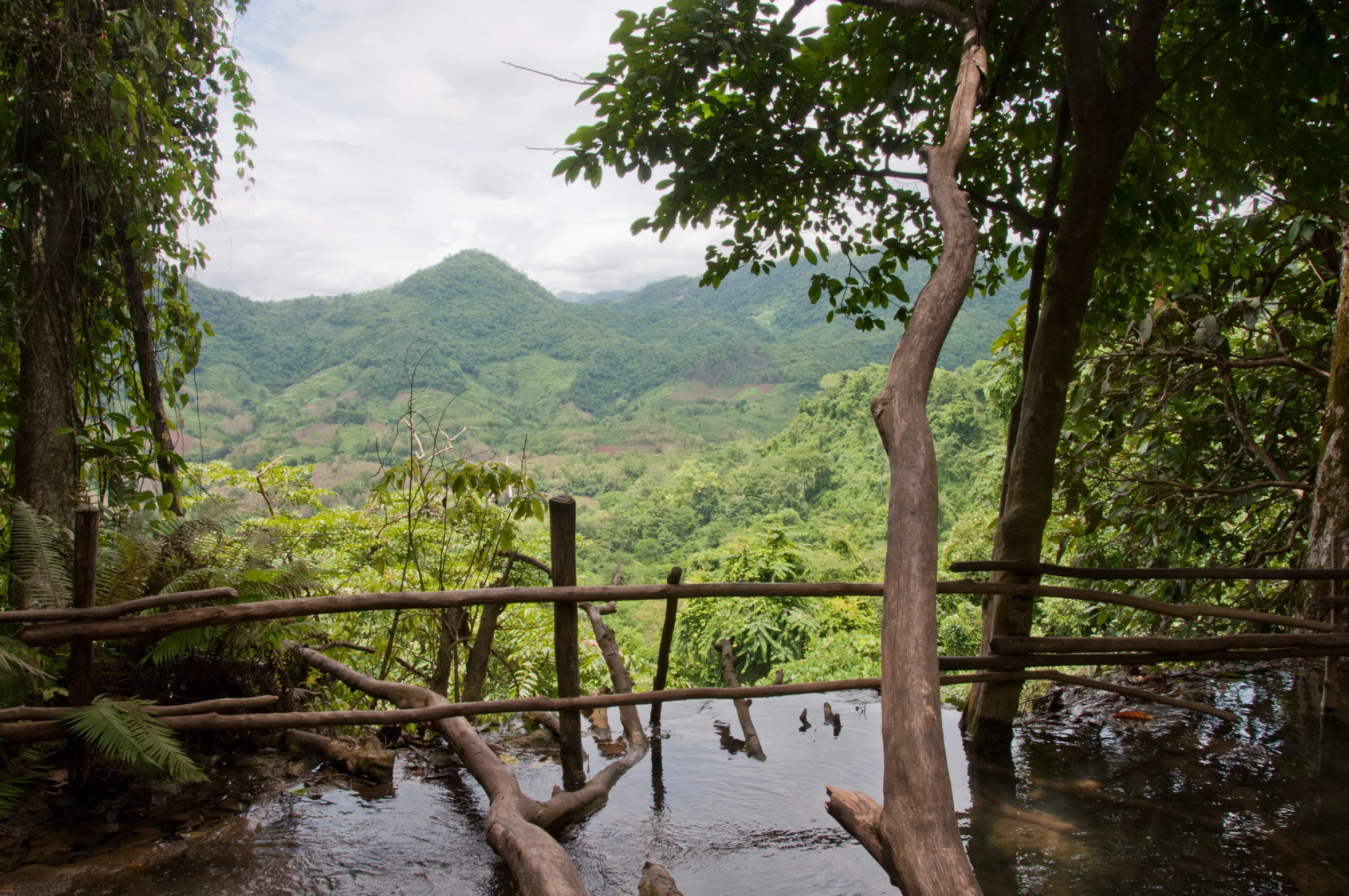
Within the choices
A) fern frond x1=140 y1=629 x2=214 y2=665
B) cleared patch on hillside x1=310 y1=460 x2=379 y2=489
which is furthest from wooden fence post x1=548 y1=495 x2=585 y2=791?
cleared patch on hillside x1=310 y1=460 x2=379 y2=489

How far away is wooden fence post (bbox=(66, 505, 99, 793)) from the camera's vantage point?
2443mm

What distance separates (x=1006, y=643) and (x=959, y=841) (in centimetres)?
207

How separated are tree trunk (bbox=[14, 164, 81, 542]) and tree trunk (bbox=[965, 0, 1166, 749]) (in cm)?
374

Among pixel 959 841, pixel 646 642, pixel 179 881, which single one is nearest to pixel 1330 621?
pixel 959 841

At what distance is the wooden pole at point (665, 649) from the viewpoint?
316 cm

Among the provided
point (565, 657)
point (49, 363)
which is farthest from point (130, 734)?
point (49, 363)

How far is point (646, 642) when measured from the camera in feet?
61.3

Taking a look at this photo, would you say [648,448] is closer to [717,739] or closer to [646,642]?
[646,642]

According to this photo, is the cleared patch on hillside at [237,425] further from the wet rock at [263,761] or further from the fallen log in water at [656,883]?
the fallen log in water at [656,883]

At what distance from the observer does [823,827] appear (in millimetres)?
2910

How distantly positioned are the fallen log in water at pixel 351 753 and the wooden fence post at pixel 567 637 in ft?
2.21

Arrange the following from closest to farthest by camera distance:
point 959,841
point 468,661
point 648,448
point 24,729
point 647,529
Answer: point 959,841 → point 24,729 → point 468,661 → point 647,529 → point 648,448

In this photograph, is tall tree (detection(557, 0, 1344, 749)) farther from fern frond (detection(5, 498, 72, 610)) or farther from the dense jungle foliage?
fern frond (detection(5, 498, 72, 610))

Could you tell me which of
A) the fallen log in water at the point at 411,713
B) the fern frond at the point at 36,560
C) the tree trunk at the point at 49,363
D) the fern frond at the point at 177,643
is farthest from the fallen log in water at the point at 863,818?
the tree trunk at the point at 49,363
